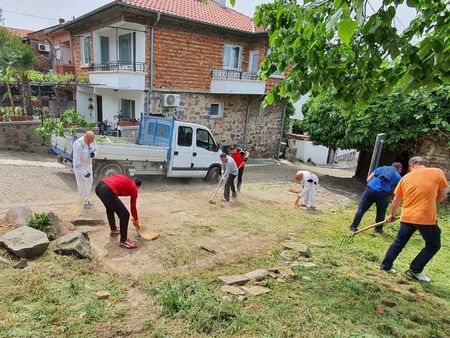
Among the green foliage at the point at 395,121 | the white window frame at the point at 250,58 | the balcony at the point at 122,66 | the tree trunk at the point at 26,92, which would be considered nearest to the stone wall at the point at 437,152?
the green foliage at the point at 395,121

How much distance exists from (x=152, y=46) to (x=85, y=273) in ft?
35.8

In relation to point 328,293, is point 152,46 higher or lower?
higher

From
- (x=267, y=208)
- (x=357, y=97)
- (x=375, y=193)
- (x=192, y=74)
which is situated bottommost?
(x=267, y=208)

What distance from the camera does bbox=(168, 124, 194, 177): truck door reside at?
9.79 m

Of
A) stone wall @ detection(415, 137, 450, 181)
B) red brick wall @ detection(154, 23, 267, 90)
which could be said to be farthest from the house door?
stone wall @ detection(415, 137, 450, 181)

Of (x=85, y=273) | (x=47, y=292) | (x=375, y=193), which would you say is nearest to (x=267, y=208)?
(x=375, y=193)

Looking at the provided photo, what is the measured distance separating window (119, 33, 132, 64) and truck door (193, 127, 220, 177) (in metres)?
6.18

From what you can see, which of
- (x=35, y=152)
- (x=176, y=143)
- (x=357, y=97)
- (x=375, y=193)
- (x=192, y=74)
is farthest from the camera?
(x=192, y=74)

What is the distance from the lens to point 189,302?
10.7ft

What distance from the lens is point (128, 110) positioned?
14.9 metres

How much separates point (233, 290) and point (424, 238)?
2.96 meters

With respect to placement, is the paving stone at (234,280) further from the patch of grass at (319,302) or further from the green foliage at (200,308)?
the green foliage at (200,308)

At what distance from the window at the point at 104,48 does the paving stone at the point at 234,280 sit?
1450cm

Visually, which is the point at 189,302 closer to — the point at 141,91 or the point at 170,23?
the point at 141,91
